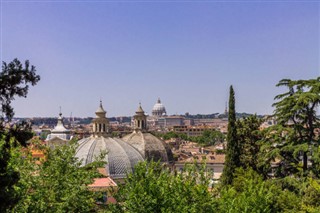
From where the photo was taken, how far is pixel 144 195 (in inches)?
428

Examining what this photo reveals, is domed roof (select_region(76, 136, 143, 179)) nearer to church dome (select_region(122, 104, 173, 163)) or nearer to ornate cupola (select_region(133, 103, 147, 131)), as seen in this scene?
church dome (select_region(122, 104, 173, 163))

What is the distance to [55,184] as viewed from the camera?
11531 mm

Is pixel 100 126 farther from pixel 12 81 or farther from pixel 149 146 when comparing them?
pixel 12 81

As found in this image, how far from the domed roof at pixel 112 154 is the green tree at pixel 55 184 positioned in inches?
709

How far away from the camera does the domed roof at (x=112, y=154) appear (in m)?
31.1

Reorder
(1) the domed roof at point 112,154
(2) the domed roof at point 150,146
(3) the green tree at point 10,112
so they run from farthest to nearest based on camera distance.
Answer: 1. (2) the domed roof at point 150,146
2. (1) the domed roof at point 112,154
3. (3) the green tree at point 10,112

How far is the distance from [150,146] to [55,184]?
29.5 m

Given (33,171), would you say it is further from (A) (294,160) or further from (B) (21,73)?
(A) (294,160)

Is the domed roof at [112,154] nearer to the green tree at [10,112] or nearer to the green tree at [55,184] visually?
the green tree at [55,184]

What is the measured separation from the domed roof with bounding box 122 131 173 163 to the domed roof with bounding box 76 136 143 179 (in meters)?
6.36

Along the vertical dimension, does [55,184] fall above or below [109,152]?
above

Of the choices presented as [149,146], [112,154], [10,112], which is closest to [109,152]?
[112,154]

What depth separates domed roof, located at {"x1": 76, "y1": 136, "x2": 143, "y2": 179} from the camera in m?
31.1

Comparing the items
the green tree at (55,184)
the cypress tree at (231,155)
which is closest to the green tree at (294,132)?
the cypress tree at (231,155)
